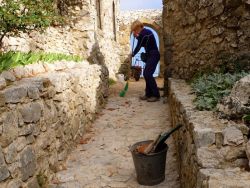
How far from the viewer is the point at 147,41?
23.8 feet

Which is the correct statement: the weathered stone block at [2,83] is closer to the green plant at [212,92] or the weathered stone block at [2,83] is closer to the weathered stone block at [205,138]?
the weathered stone block at [205,138]

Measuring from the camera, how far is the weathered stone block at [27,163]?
9.46 ft

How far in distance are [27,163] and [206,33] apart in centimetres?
374

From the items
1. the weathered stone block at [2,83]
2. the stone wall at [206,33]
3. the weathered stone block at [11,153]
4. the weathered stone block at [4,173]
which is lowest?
the weathered stone block at [4,173]

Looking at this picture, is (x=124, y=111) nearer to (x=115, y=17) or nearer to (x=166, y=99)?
(x=166, y=99)

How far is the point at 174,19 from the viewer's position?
664cm

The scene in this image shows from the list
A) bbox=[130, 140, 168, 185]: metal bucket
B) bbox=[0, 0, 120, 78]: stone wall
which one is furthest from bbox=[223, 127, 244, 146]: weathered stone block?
bbox=[0, 0, 120, 78]: stone wall

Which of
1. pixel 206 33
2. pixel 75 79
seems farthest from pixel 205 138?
pixel 206 33

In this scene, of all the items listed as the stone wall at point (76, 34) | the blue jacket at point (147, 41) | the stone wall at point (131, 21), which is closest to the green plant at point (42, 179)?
the blue jacket at point (147, 41)

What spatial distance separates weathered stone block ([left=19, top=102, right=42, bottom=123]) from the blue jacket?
4283 millimetres

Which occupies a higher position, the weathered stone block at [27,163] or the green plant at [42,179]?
the weathered stone block at [27,163]

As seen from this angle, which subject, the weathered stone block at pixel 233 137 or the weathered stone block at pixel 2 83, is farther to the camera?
the weathered stone block at pixel 2 83

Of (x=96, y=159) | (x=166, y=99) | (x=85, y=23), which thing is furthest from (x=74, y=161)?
(x=85, y=23)

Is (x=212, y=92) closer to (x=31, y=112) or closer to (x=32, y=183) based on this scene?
(x=31, y=112)
